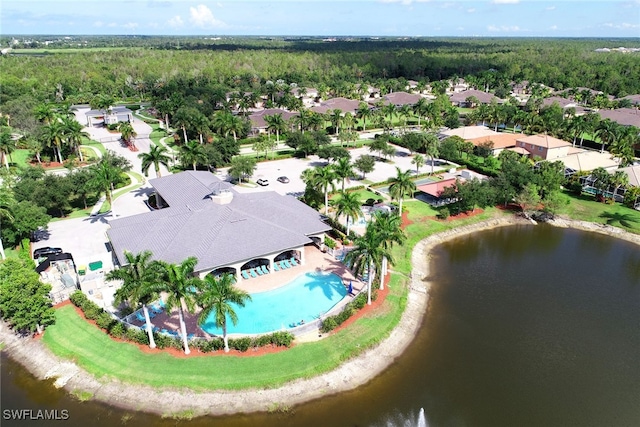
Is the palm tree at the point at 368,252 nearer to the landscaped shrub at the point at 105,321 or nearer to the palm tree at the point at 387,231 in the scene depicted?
the palm tree at the point at 387,231

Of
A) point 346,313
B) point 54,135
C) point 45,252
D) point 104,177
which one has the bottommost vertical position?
point 346,313

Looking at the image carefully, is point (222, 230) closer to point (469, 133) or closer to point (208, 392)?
point (208, 392)

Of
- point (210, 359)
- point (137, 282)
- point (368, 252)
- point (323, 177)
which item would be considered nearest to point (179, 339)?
point (210, 359)

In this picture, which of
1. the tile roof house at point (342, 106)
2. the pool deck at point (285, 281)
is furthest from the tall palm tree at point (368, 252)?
the tile roof house at point (342, 106)

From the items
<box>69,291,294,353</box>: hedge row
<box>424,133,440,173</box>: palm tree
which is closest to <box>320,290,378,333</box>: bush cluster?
<box>69,291,294,353</box>: hedge row

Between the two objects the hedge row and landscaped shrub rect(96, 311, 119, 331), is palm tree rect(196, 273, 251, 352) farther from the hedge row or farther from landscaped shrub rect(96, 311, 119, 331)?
landscaped shrub rect(96, 311, 119, 331)

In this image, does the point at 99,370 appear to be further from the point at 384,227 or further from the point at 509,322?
the point at 509,322

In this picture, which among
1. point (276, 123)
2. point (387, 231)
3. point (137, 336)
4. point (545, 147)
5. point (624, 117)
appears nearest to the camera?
point (137, 336)
